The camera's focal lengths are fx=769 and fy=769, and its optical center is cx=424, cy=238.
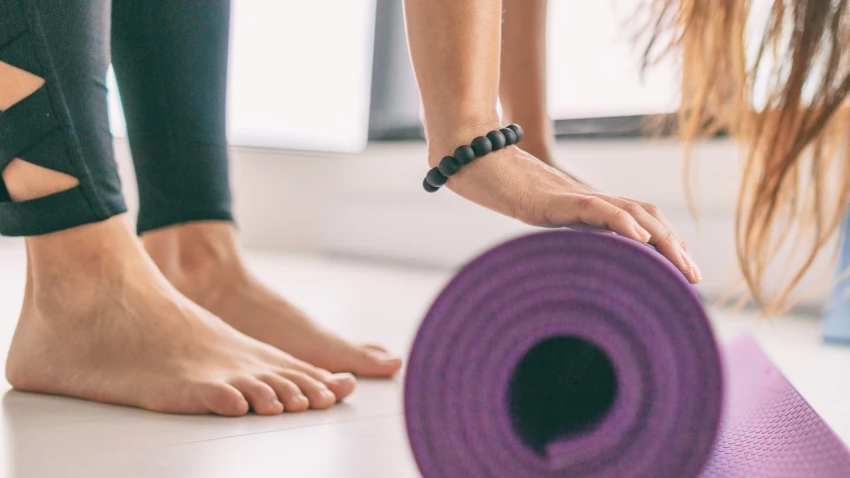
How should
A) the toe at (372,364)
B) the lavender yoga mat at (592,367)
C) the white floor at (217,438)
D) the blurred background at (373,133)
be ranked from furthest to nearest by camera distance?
the blurred background at (373,133) → the toe at (372,364) → the white floor at (217,438) → the lavender yoga mat at (592,367)

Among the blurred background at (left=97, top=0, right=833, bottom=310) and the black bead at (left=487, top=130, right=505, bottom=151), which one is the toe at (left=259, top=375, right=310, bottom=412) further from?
the blurred background at (left=97, top=0, right=833, bottom=310)

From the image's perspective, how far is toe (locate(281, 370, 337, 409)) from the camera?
0.93 metres

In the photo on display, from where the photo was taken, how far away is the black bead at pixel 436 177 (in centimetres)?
81

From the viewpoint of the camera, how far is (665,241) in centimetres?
64

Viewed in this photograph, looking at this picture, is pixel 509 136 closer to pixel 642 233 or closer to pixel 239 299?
pixel 642 233

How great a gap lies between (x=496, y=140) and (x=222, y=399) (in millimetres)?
423

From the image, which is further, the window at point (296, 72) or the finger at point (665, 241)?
the window at point (296, 72)

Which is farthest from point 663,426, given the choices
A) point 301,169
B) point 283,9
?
point 283,9

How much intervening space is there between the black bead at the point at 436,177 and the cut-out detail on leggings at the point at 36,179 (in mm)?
414

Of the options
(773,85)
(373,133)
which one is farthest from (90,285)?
(373,133)

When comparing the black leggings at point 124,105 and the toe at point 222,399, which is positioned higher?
the black leggings at point 124,105

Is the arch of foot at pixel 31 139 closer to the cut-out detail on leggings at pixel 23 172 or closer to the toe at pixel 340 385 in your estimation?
the cut-out detail on leggings at pixel 23 172

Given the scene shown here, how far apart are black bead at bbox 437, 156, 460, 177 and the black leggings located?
0.42m

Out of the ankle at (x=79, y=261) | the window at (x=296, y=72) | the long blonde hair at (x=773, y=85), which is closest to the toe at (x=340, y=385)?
the ankle at (x=79, y=261)
